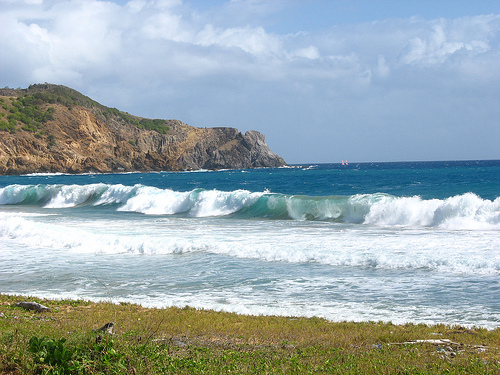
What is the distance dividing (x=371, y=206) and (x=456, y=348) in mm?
21934

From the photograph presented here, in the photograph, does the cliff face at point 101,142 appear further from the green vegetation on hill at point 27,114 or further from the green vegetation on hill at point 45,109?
the green vegetation on hill at point 45,109

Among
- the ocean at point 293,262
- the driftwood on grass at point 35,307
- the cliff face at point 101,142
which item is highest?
the cliff face at point 101,142

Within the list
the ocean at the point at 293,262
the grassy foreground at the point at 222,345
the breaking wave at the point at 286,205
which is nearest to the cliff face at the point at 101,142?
the breaking wave at the point at 286,205

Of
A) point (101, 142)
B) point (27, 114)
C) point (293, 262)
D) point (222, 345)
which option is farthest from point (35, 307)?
point (27, 114)

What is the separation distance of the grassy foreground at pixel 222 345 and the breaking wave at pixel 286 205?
56.3ft

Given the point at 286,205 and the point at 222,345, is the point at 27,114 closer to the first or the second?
the point at 286,205

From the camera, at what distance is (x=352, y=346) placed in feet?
23.1

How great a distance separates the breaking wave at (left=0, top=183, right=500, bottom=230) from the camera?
24.5 metres

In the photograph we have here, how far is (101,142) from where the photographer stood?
12475 cm

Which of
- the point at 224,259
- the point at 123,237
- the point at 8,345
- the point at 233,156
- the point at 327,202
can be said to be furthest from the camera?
the point at 233,156

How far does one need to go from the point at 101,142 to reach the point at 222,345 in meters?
125

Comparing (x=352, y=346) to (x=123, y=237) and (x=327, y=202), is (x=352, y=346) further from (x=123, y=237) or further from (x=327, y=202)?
(x=327, y=202)

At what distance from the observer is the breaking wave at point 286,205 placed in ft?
80.4

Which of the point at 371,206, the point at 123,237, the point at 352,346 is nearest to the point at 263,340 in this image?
the point at 352,346
